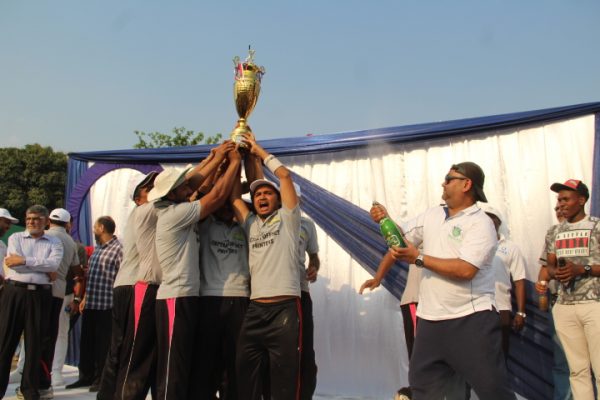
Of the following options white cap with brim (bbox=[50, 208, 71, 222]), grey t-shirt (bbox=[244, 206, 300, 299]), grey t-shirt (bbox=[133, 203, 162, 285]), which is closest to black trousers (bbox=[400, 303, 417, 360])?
grey t-shirt (bbox=[244, 206, 300, 299])

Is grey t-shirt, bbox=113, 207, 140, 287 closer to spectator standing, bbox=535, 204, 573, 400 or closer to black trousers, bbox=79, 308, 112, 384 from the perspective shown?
black trousers, bbox=79, 308, 112, 384

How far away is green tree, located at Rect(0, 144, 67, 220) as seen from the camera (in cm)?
2184

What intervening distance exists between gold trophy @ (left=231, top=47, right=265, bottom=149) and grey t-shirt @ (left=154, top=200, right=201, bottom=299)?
0.87 m

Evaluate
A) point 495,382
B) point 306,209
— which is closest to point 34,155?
point 306,209

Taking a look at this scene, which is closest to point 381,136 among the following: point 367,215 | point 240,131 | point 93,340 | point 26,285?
point 367,215

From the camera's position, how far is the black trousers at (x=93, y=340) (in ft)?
20.4

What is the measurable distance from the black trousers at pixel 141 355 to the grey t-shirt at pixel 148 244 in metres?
0.09

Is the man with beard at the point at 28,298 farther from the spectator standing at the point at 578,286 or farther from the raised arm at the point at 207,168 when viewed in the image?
the spectator standing at the point at 578,286

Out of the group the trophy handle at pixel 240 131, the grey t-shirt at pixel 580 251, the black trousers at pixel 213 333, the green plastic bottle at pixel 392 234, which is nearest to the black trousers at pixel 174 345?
the black trousers at pixel 213 333

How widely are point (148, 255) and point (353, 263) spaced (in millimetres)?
2625

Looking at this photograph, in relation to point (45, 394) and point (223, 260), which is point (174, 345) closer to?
point (223, 260)

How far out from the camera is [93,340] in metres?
6.32

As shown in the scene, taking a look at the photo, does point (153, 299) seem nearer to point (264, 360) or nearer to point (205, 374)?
point (205, 374)

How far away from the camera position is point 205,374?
12.5ft
